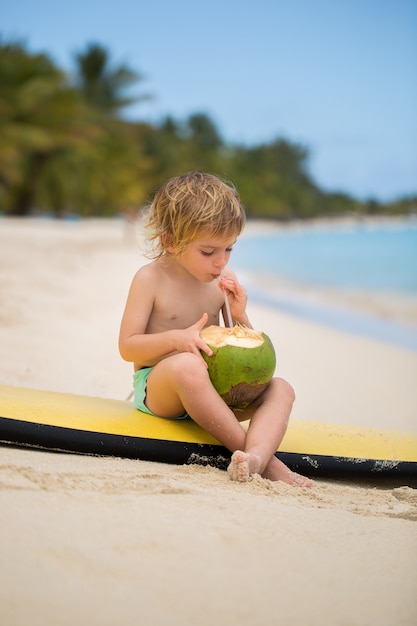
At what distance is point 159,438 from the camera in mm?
2562

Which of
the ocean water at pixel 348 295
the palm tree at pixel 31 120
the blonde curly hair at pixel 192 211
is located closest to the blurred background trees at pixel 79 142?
the palm tree at pixel 31 120

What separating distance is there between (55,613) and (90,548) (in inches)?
9.1

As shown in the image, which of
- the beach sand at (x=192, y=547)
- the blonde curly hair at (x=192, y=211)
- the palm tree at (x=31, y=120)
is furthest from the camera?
the palm tree at (x=31, y=120)

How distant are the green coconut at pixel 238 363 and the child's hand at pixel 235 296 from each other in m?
0.20

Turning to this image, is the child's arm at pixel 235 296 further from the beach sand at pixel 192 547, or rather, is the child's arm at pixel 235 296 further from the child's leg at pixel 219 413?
the beach sand at pixel 192 547

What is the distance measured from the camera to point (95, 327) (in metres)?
5.61

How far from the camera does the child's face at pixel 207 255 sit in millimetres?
2629

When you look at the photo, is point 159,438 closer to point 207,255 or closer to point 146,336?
point 146,336

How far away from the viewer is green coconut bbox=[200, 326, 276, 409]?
249cm

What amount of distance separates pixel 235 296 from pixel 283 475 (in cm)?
70

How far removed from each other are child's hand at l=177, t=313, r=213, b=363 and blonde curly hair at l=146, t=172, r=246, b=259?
307 mm

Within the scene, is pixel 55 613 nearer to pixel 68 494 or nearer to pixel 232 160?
pixel 68 494

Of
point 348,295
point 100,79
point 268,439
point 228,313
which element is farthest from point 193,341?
point 100,79

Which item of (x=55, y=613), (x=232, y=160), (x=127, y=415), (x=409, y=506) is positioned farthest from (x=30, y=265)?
(x=232, y=160)
